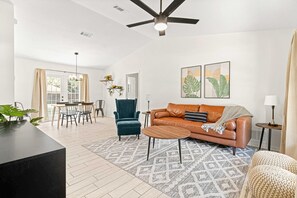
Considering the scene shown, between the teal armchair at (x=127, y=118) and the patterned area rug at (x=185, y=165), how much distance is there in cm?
25

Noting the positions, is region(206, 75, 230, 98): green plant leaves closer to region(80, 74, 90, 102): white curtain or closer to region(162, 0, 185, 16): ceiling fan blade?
region(162, 0, 185, 16): ceiling fan blade

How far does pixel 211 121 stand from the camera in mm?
3562

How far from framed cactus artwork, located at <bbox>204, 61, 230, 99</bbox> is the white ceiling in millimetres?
828

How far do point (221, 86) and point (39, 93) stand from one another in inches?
243

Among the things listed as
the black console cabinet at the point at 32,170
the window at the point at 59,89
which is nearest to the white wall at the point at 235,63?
the window at the point at 59,89

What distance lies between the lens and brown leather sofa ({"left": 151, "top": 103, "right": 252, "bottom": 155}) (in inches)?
109

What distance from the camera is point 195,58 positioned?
4242 millimetres

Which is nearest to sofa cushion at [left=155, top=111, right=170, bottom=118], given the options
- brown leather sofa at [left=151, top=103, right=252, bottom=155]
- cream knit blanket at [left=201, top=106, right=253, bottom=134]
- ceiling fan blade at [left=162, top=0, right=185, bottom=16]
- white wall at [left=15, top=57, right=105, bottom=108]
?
brown leather sofa at [left=151, top=103, right=252, bottom=155]

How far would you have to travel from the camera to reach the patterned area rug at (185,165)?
183cm

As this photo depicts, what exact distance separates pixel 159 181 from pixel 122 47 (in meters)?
4.57

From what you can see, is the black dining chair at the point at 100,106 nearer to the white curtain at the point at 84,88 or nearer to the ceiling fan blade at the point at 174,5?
the white curtain at the point at 84,88

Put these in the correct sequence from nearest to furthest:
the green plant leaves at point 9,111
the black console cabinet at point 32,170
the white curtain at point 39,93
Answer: the black console cabinet at point 32,170
the green plant leaves at point 9,111
the white curtain at point 39,93

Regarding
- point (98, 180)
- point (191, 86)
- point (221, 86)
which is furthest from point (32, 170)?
point (191, 86)

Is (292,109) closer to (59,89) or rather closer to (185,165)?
(185,165)
